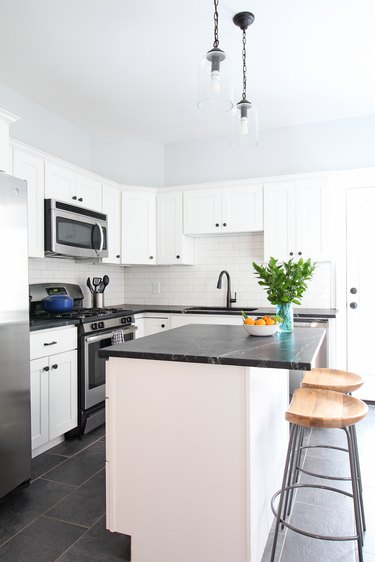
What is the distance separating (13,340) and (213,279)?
275cm

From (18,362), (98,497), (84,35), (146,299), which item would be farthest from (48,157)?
A: (98,497)

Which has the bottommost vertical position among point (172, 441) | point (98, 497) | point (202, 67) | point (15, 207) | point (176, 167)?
point (98, 497)

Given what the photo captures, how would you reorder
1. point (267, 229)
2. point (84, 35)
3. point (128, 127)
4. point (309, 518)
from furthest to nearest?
1. point (128, 127)
2. point (267, 229)
3. point (84, 35)
4. point (309, 518)

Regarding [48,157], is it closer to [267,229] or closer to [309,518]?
[267,229]

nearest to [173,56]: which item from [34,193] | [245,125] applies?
[245,125]

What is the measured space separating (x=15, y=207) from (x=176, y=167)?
9.51 feet

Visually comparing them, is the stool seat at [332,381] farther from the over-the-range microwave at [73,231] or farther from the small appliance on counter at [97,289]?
the small appliance on counter at [97,289]

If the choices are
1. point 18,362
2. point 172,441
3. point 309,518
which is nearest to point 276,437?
point 309,518

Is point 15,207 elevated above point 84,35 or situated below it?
below

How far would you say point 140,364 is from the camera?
1.80m

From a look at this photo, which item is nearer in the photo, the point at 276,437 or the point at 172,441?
the point at 172,441

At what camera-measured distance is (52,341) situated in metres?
2.99

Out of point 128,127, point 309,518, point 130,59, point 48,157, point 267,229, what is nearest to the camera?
point 309,518

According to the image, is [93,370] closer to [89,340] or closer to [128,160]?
[89,340]
